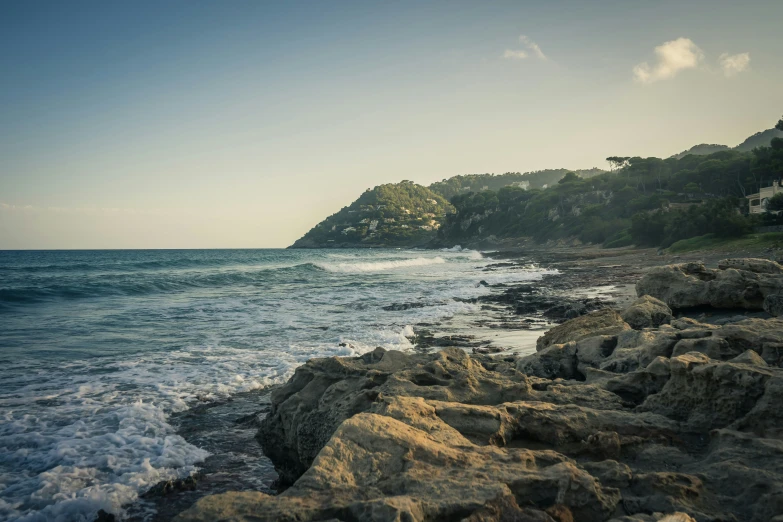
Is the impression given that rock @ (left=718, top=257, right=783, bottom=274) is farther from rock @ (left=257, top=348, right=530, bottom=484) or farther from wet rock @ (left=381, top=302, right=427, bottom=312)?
wet rock @ (left=381, top=302, right=427, bottom=312)

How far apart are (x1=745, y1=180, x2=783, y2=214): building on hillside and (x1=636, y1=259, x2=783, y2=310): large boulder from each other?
4166 cm

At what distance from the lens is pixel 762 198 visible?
156 ft

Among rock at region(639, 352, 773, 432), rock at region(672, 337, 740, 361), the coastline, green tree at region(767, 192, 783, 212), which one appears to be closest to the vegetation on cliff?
green tree at region(767, 192, 783, 212)

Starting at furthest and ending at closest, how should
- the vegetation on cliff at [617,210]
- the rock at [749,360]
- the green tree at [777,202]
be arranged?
the vegetation on cliff at [617,210] → the green tree at [777,202] → the rock at [749,360]

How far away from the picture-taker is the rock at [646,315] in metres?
8.65

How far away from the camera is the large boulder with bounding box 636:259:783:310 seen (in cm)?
939

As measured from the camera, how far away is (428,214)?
174 m

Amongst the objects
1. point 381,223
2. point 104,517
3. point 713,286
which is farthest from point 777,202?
point 381,223

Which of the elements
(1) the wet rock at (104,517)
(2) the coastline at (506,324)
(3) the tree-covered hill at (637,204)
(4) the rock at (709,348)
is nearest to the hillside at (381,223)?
(3) the tree-covered hill at (637,204)

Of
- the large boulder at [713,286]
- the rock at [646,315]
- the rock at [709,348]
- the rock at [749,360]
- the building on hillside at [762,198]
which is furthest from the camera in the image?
the building on hillside at [762,198]

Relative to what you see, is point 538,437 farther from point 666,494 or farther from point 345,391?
point 345,391

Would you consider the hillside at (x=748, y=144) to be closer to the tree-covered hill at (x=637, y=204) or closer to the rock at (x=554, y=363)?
the tree-covered hill at (x=637, y=204)

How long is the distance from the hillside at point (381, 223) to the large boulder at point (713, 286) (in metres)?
122

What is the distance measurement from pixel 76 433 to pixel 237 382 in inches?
102
